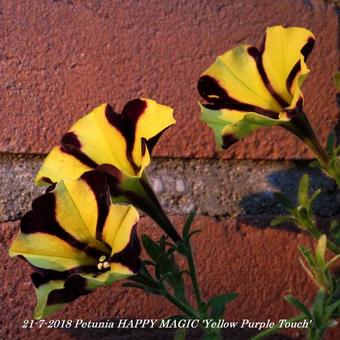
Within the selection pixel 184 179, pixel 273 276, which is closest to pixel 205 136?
pixel 184 179

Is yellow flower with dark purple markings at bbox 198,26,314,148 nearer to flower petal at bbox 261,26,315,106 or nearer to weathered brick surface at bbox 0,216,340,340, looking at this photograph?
flower petal at bbox 261,26,315,106

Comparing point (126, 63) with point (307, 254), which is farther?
point (126, 63)

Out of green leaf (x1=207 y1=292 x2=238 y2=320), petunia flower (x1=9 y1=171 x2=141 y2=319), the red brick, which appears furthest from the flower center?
the red brick

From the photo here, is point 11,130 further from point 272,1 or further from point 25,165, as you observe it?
point 272,1

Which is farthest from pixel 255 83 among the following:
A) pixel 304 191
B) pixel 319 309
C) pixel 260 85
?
pixel 319 309

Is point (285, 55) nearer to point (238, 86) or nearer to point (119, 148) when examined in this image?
point (238, 86)

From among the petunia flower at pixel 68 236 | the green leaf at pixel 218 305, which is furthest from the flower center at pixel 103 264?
the green leaf at pixel 218 305
